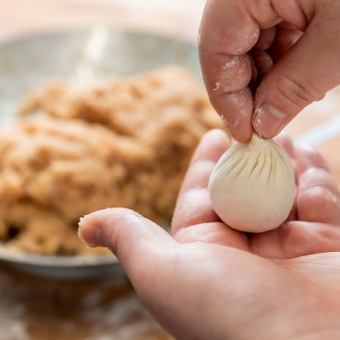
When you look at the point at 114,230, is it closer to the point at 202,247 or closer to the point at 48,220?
the point at 202,247

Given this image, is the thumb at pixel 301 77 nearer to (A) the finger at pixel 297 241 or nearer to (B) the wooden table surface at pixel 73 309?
(A) the finger at pixel 297 241

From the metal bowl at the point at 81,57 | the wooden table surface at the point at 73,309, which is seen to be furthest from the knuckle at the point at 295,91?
the metal bowl at the point at 81,57

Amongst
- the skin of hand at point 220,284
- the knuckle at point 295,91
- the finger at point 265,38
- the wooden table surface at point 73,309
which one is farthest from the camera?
the wooden table surface at point 73,309

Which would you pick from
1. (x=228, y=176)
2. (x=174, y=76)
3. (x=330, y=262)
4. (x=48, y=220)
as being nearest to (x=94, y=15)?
(x=174, y=76)

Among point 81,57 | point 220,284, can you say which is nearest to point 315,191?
point 220,284

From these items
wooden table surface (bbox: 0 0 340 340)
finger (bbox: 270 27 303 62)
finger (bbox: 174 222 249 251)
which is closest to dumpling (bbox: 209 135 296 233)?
finger (bbox: 174 222 249 251)

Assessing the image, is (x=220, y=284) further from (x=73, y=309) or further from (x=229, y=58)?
(x=73, y=309)

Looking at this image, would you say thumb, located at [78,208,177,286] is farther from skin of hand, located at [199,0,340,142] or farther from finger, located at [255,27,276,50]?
finger, located at [255,27,276,50]

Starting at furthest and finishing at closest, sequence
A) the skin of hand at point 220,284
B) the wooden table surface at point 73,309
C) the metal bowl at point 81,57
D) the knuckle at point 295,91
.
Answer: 1. the metal bowl at point 81,57
2. the wooden table surface at point 73,309
3. the knuckle at point 295,91
4. the skin of hand at point 220,284
